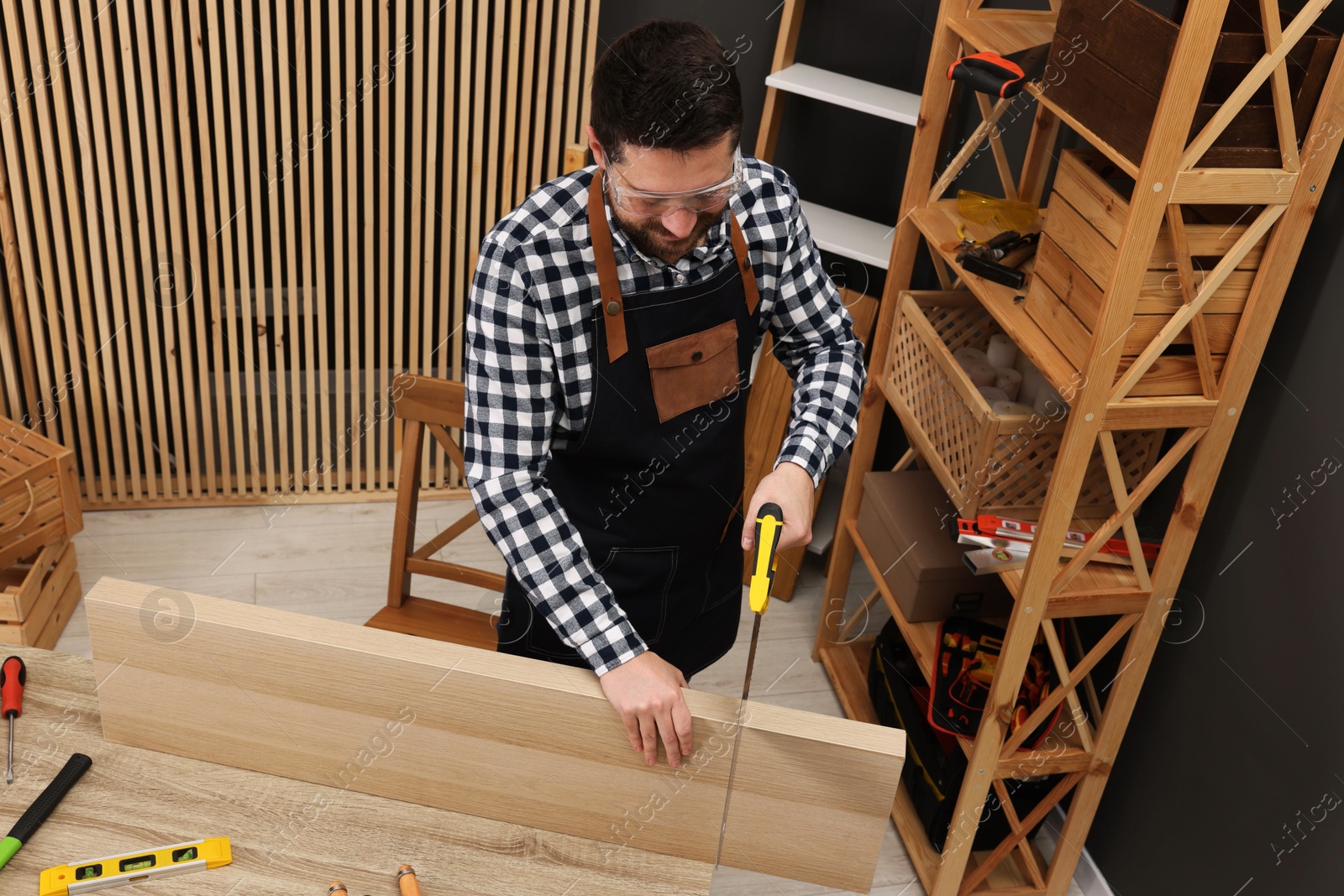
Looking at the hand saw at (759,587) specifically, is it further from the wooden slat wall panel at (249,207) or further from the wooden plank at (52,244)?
the wooden plank at (52,244)

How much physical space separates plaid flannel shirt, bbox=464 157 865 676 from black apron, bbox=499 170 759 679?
28mm

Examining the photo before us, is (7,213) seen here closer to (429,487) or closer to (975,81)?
(429,487)

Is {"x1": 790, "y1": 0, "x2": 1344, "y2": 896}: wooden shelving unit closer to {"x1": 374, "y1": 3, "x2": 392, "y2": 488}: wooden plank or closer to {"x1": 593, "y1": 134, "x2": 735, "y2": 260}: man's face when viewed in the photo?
{"x1": 593, "y1": 134, "x2": 735, "y2": 260}: man's face

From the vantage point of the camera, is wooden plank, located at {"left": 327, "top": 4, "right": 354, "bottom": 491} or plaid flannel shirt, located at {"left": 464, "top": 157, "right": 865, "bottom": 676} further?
wooden plank, located at {"left": 327, "top": 4, "right": 354, "bottom": 491}

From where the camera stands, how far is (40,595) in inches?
111

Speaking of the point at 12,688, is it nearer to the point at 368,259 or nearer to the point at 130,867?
the point at 130,867

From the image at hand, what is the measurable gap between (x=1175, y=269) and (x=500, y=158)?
6.96 ft

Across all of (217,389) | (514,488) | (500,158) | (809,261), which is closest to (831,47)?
(500,158)

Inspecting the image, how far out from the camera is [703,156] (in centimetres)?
136

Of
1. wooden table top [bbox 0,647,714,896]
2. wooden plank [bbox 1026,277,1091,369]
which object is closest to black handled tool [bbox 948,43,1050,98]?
wooden plank [bbox 1026,277,1091,369]

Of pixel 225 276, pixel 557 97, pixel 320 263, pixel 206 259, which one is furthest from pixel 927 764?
pixel 206 259

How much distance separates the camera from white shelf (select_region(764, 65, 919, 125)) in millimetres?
2828

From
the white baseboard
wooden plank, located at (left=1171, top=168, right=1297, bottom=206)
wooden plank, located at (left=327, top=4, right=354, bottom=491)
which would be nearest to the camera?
wooden plank, located at (left=1171, top=168, right=1297, bottom=206)

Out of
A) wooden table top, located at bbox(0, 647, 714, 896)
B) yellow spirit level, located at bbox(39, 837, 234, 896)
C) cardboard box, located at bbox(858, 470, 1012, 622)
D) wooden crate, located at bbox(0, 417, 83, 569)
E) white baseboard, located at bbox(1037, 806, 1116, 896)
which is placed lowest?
white baseboard, located at bbox(1037, 806, 1116, 896)
